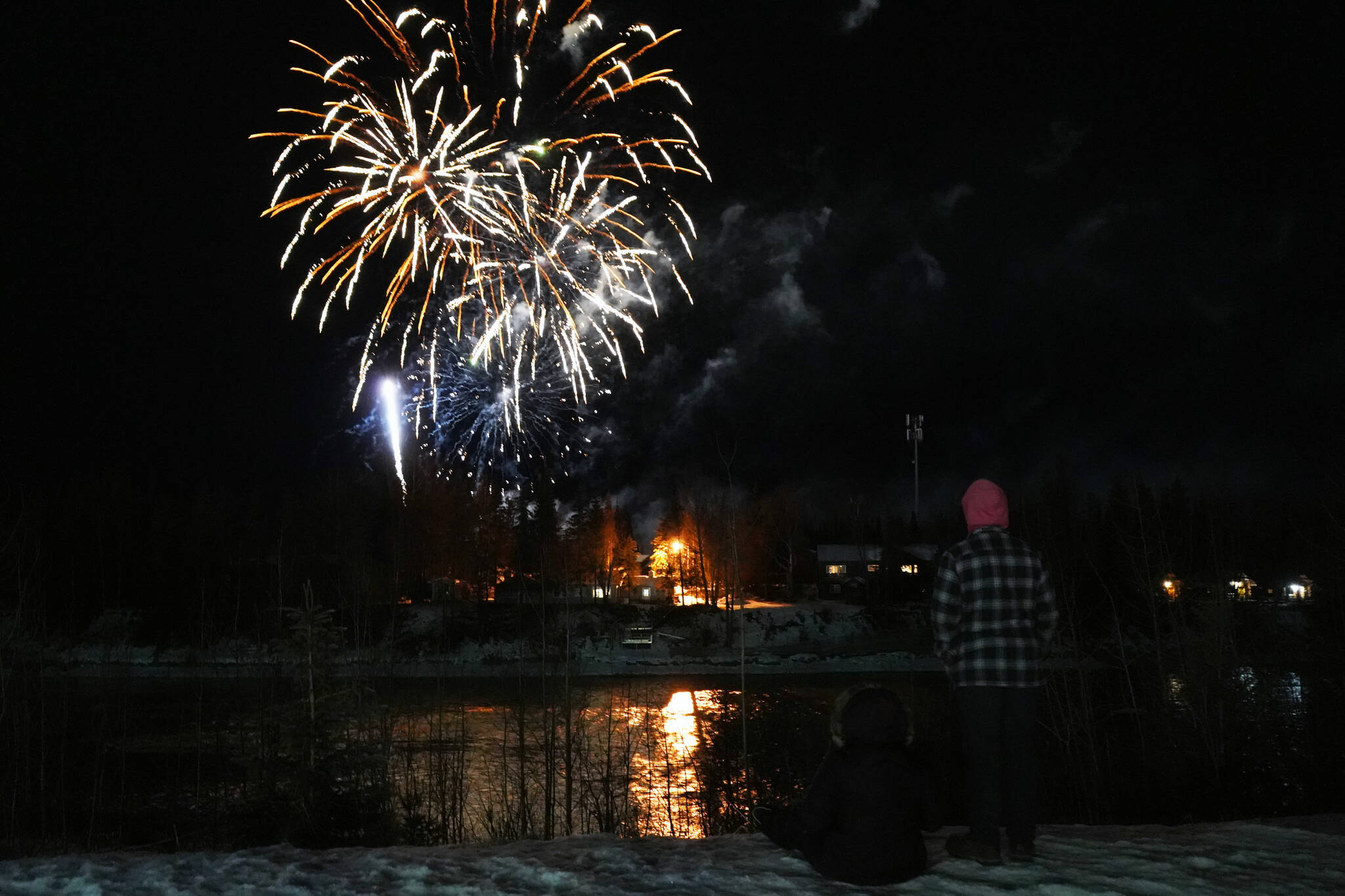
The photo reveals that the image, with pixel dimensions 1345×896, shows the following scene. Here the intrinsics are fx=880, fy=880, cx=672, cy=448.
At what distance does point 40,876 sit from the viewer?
186 inches

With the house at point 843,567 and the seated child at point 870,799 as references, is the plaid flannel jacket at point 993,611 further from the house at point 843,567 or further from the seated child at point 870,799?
the house at point 843,567

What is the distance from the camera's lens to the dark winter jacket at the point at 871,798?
4340 millimetres

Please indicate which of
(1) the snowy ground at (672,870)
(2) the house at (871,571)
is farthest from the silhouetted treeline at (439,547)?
(1) the snowy ground at (672,870)

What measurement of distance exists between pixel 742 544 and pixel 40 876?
2472 inches

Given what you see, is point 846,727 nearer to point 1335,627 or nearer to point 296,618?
point 296,618

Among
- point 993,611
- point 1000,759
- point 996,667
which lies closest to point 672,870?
point 1000,759

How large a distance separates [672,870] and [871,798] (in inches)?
50.5

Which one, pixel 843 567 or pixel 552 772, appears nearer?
pixel 552 772

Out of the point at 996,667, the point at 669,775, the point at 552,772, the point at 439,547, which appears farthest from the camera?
the point at 439,547

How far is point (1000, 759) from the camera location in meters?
4.80

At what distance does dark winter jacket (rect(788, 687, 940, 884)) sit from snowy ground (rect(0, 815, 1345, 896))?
0.38 feet

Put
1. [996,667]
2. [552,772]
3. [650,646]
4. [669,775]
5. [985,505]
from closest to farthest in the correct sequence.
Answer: [996,667] < [985,505] < [552,772] < [669,775] < [650,646]

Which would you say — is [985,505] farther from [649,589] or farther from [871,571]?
[649,589]

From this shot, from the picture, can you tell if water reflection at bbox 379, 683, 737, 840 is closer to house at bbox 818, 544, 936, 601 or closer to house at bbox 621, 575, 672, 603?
house at bbox 818, 544, 936, 601
